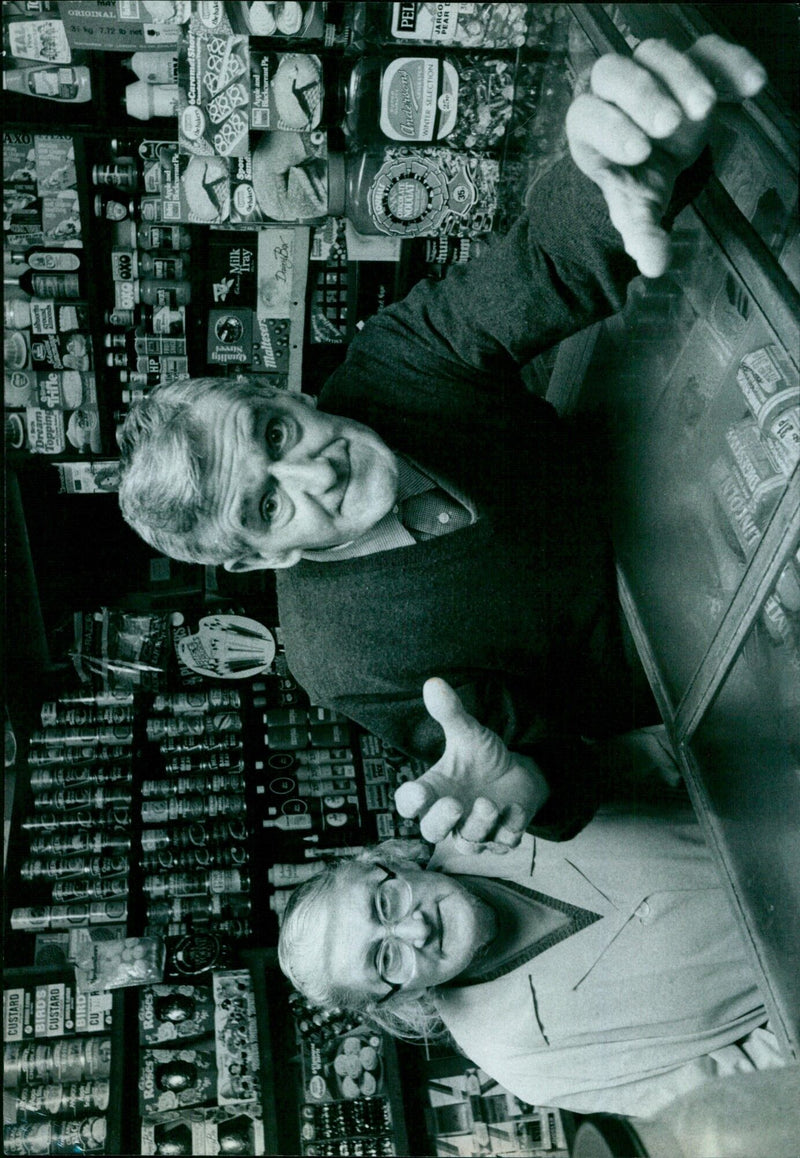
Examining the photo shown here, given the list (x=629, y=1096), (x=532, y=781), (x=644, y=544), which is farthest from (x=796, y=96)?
(x=629, y=1096)

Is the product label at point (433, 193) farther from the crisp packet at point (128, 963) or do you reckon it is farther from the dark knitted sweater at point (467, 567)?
the crisp packet at point (128, 963)

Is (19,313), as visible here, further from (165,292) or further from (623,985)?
(623,985)

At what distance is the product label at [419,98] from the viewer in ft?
5.27

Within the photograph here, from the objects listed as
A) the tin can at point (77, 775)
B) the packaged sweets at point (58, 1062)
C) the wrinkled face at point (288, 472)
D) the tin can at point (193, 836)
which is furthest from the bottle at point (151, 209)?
the packaged sweets at point (58, 1062)

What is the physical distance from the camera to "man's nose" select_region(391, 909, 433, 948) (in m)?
1.24

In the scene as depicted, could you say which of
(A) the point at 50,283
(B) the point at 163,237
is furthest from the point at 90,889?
(B) the point at 163,237

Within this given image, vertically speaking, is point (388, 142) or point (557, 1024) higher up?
point (388, 142)

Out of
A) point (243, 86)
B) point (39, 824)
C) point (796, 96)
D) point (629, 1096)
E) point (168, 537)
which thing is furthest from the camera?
point (39, 824)

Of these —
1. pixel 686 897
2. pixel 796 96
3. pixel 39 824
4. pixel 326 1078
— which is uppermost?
pixel 796 96

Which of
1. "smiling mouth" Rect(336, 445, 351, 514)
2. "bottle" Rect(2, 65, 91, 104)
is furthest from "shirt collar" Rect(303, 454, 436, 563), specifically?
"bottle" Rect(2, 65, 91, 104)

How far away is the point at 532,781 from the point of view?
1.02m

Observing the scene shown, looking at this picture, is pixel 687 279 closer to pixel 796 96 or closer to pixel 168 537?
pixel 796 96

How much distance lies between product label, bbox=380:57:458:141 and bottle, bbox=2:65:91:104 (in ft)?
1.97

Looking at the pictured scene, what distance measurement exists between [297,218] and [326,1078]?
1776mm
